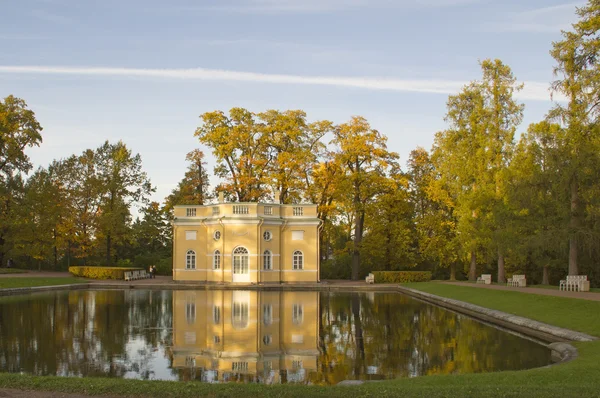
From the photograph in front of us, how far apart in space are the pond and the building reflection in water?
0.03 metres

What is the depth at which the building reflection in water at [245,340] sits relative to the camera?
32.5 ft

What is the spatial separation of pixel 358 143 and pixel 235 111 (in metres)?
9.35

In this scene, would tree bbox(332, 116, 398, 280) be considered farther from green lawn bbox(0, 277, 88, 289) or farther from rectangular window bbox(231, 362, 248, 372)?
rectangular window bbox(231, 362, 248, 372)

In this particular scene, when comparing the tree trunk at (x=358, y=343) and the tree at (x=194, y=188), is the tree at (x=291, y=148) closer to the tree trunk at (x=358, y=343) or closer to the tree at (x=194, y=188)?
the tree at (x=194, y=188)

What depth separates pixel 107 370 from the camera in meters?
9.95

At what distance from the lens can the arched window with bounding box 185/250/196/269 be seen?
36281 millimetres

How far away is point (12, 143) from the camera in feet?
128

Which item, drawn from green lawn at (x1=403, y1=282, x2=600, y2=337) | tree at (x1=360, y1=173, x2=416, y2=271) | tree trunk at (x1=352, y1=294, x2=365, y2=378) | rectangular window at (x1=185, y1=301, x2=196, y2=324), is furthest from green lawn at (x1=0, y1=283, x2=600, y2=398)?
tree at (x1=360, y1=173, x2=416, y2=271)

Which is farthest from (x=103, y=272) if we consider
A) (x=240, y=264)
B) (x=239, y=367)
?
(x=239, y=367)

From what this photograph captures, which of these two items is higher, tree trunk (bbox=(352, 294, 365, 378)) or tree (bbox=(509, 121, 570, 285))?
tree (bbox=(509, 121, 570, 285))

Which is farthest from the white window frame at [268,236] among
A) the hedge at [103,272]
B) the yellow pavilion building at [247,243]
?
the hedge at [103,272]

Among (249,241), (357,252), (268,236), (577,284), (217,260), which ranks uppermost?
(268,236)

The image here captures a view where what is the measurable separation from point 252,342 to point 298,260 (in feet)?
74.0

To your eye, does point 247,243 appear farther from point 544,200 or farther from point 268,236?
point 544,200
